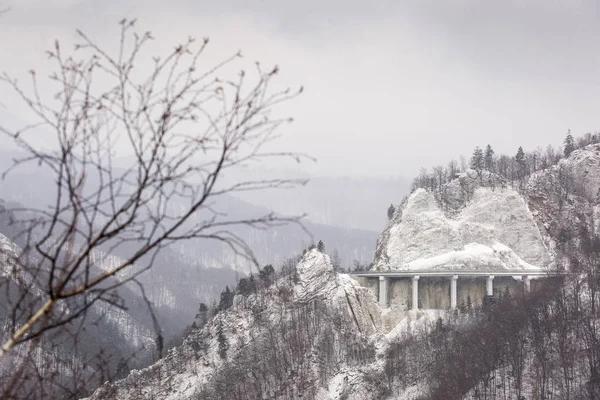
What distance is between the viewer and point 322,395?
1597 inches

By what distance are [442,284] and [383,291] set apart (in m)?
5.37

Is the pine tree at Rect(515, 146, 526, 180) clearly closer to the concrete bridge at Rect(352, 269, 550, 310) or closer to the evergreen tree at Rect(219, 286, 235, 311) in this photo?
the concrete bridge at Rect(352, 269, 550, 310)

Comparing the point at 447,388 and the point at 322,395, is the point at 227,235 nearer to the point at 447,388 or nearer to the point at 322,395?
the point at 447,388

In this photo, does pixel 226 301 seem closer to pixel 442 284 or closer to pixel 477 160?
pixel 442 284

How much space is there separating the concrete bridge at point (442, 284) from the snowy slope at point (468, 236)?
1.95 meters

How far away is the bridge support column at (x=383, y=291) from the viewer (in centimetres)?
5059

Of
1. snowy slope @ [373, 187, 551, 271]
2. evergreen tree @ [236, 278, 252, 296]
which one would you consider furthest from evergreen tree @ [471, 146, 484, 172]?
evergreen tree @ [236, 278, 252, 296]

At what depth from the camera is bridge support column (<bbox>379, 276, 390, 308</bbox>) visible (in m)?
50.6

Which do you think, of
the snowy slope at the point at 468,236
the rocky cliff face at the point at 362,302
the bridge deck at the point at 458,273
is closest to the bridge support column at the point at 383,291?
the bridge deck at the point at 458,273

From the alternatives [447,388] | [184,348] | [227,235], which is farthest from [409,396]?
[227,235]

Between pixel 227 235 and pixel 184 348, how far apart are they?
5155 cm

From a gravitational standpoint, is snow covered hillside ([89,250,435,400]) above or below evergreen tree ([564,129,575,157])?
below

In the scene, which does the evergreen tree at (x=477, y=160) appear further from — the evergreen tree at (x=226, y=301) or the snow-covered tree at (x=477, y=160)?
the evergreen tree at (x=226, y=301)

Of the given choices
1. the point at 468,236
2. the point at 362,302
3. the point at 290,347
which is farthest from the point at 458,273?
the point at 290,347
